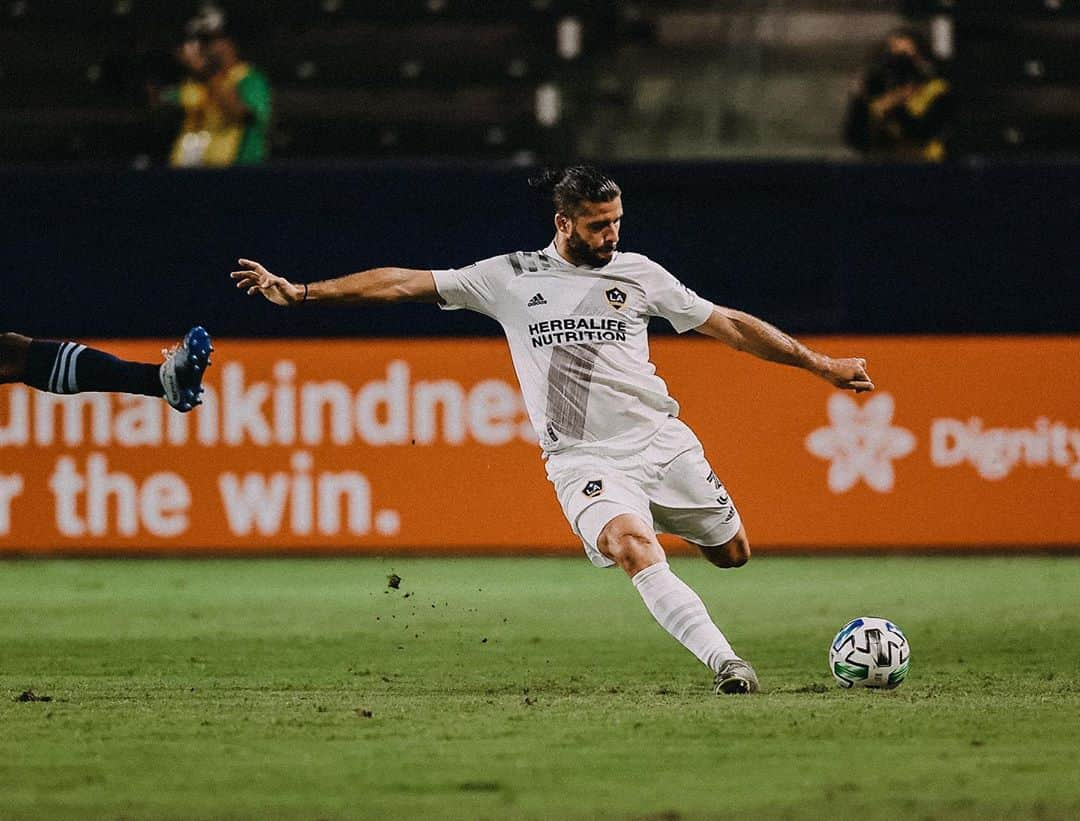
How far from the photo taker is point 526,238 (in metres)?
13.3

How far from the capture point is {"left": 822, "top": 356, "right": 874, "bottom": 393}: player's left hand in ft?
26.0

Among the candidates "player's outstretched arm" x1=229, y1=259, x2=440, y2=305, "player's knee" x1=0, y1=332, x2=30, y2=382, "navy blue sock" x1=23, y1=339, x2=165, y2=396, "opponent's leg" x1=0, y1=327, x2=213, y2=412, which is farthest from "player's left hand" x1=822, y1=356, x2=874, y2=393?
"player's knee" x1=0, y1=332, x2=30, y2=382

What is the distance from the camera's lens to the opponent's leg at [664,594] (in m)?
7.32

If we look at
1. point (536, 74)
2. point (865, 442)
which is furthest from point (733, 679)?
point (536, 74)

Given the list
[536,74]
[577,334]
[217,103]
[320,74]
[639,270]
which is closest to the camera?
[577,334]

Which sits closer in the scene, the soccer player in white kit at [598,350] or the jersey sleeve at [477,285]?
the soccer player in white kit at [598,350]

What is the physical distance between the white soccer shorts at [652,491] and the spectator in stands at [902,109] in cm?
611

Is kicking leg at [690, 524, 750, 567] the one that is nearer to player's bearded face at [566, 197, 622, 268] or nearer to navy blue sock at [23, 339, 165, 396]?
player's bearded face at [566, 197, 622, 268]

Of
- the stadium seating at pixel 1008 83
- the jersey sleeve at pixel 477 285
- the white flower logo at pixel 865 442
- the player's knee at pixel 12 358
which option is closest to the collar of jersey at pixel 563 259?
the jersey sleeve at pixel 477 285

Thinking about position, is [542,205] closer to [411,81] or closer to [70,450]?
[411,81]

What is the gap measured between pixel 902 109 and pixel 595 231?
21.2ft

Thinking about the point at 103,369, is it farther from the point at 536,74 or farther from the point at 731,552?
the point at 536,74

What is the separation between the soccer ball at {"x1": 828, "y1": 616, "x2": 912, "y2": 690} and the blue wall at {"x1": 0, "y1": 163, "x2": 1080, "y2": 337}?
234 inches

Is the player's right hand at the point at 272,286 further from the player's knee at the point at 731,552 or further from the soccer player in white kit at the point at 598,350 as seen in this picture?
the player's knee at the point at 731,552
